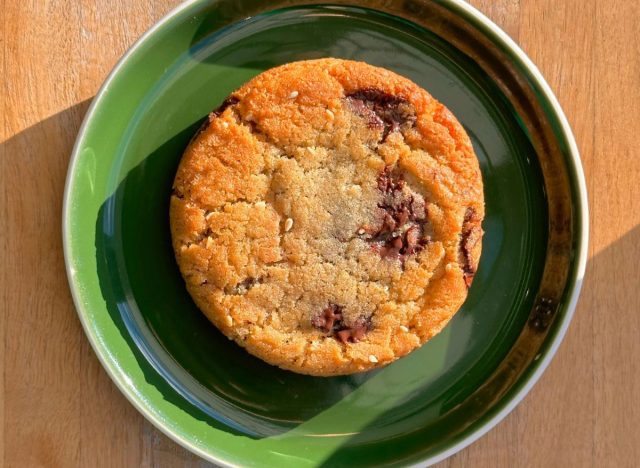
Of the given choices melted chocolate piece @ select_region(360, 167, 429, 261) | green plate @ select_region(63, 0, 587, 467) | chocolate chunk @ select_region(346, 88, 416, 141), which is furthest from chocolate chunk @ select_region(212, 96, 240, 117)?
melted chocolate piece @ select_region(360, 167, 429, 261)

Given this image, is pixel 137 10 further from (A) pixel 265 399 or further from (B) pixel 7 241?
(A) pixel 265 399

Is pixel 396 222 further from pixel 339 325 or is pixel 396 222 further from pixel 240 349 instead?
pixel 240 349

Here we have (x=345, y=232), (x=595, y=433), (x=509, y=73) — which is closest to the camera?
(x=345, y=232)

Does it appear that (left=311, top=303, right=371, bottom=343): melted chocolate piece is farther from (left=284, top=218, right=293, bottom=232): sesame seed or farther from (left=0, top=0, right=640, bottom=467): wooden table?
(left=0, top=0, right=640, bottom=467): wooden table

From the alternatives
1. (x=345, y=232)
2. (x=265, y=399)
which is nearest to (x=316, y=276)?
(x=345, y=232)

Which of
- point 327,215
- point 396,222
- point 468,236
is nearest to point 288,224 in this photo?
point 327,215

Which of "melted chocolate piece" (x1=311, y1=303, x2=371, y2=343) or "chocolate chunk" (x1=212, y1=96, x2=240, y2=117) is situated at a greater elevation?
"chocolate chunk" (x1=212, y1=96, x2=240, y2=117)

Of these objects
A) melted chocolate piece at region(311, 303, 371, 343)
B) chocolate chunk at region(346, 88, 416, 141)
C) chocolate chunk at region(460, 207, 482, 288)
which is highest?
chocolate chunk at region(346, 88, 416, 141)
